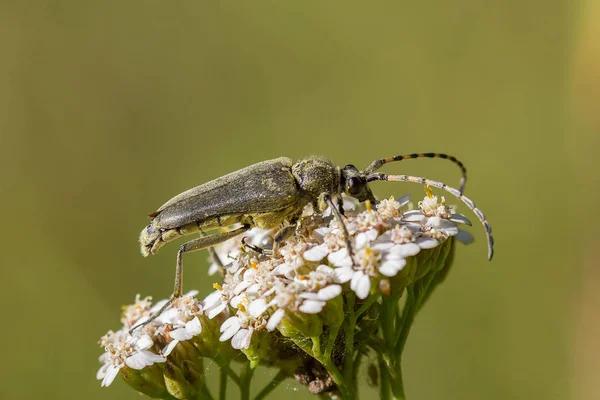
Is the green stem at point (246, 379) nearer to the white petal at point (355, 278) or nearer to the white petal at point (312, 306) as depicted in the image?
the white petal at point (312, 306)

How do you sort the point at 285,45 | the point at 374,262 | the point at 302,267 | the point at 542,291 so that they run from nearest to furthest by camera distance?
the point at 374,262 < the point at 302,267 < the point at 542,291 < the point at 285,45

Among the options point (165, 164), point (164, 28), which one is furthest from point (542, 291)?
point (164, 28)

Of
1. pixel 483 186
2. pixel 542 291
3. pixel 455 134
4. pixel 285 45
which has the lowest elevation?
pixel 542 291

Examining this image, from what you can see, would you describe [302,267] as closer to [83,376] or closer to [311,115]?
[83,376]

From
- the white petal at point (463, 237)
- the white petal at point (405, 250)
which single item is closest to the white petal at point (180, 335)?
the white petal at point (405, 250)

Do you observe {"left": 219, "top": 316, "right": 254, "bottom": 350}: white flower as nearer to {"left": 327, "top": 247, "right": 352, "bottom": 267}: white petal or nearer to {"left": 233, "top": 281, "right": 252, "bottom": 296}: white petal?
{"left": 233, "top": 281, "right": 252, "bottom": 296}: white petal

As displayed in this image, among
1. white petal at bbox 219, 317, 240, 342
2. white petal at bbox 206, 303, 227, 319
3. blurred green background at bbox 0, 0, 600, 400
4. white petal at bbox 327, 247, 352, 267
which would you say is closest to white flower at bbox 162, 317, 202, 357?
white petal at bbox 206, 303, 227, 319
